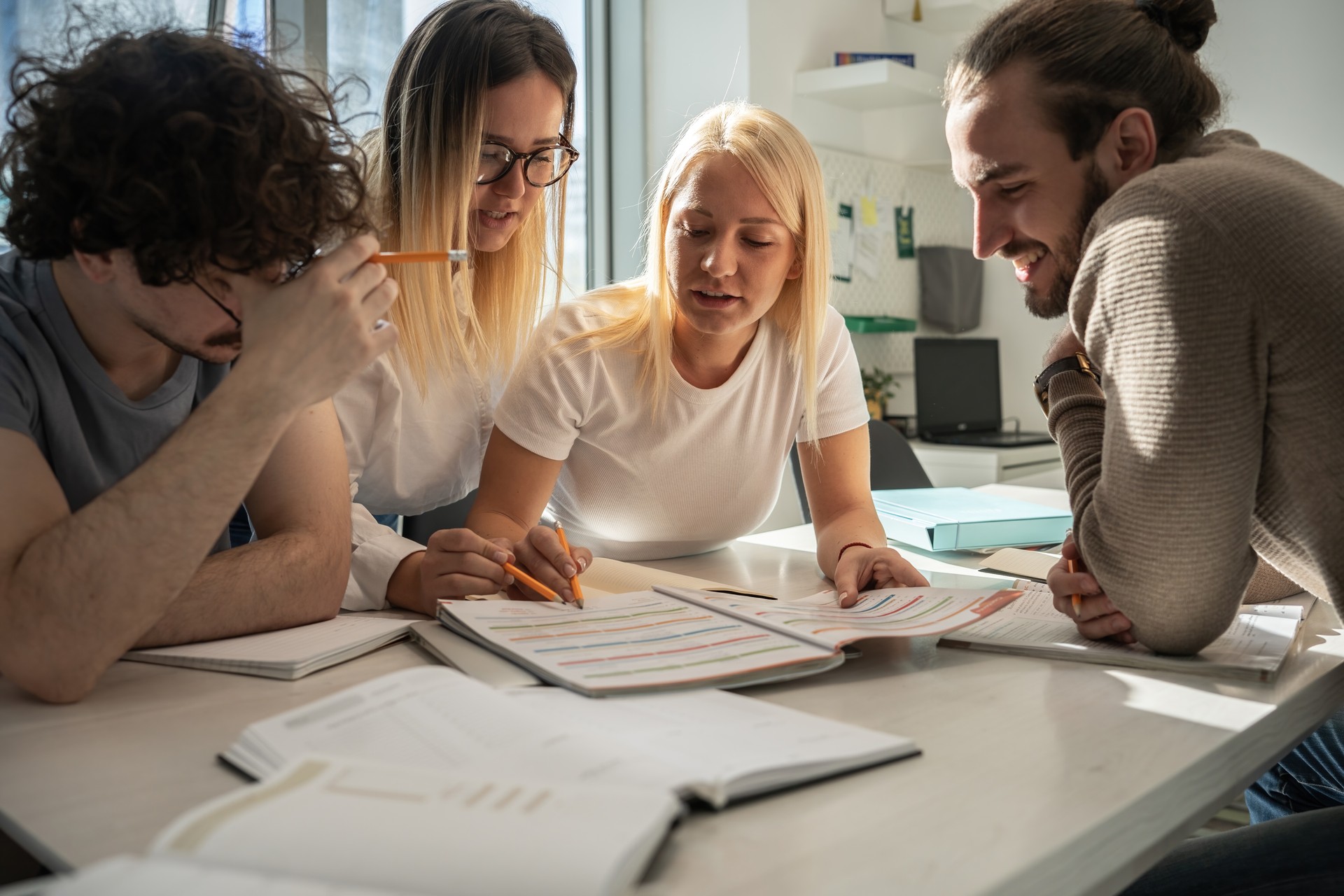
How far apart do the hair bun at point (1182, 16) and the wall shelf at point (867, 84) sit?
237 cm

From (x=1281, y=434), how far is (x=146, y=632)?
1048 mm

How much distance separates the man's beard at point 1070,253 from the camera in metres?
1.17

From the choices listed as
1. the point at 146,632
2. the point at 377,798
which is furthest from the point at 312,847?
the point at 146,632

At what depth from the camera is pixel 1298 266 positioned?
0.87m

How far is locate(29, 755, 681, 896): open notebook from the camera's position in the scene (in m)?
0.50

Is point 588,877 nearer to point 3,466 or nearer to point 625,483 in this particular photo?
point 3,466

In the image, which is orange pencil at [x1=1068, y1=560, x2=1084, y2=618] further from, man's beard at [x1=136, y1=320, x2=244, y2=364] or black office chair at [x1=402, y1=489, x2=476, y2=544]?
black office chair at [x1=402, y1=489, x2=476, y2=544]

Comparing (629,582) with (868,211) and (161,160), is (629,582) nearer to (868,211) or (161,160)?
(161,160)

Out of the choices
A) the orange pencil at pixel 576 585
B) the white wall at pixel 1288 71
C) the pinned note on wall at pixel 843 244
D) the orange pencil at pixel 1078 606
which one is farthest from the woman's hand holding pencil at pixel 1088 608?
the white wall at pixel 1288 71

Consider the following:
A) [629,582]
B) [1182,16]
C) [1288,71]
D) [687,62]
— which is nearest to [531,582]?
[629,582]

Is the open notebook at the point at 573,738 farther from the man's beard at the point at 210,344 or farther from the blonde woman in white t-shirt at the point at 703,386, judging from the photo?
the blonde woman in white t-shirt at the point at 703,386

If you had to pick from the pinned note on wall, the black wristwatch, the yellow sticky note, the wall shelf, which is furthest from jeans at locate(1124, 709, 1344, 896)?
the yellow sticky note

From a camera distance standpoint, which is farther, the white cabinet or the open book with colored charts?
the white cabinet

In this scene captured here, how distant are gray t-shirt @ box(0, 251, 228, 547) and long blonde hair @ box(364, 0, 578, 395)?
1.53 ft
